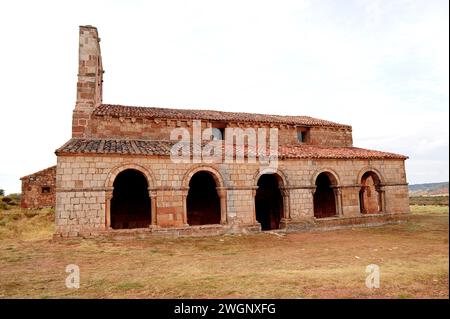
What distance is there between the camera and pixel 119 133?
1586 cm

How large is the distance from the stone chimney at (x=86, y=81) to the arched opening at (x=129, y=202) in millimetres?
3047

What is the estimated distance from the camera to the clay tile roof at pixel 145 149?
12.9 m

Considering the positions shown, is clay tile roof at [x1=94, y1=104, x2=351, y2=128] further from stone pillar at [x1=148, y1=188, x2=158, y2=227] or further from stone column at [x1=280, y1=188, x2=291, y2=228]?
stone column at [x1=280, y1=188, x2=291, y2=228]

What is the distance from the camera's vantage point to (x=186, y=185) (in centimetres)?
1385

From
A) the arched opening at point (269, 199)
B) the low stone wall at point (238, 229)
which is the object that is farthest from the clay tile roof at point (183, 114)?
the low stone wall at point (238, 229)

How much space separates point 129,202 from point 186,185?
4449mm

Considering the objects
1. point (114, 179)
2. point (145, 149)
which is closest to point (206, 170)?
point (145, 149)

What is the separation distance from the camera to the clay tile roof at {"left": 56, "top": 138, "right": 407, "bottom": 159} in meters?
12.9

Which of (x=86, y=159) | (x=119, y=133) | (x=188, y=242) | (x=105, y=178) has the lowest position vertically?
(x=188, y=242)

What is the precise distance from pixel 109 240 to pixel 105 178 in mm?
2471
